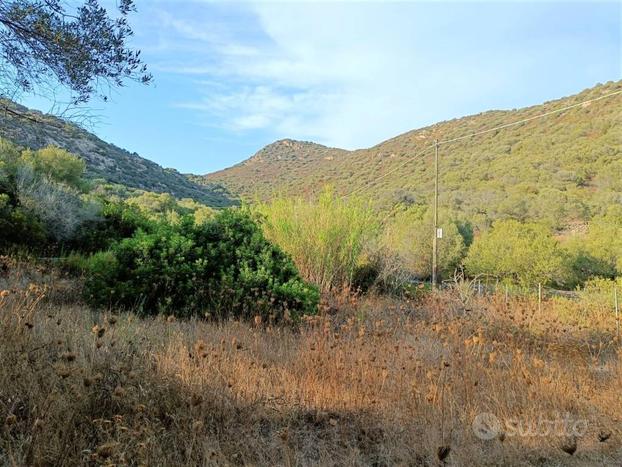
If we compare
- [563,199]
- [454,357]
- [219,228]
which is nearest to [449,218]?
[563,199]

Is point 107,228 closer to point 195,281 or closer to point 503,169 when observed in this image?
point 195,281

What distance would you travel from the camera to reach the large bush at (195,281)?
5.38 meters

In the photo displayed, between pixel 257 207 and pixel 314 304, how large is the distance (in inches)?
147

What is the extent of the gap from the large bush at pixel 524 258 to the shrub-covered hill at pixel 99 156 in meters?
11.8

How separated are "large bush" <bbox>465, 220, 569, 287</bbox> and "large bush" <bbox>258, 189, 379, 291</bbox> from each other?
23.4ft

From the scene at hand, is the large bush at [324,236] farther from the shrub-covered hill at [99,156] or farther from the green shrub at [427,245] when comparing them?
the green shrub at [427,245]

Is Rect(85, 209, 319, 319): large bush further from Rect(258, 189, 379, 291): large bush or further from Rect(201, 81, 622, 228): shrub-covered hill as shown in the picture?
Rect(201, 81, 622, 228): shrub-covered hill

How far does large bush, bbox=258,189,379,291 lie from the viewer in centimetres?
784

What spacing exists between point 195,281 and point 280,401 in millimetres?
2901

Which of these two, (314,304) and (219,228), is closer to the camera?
(314,304)

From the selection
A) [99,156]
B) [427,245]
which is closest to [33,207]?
[427,245]

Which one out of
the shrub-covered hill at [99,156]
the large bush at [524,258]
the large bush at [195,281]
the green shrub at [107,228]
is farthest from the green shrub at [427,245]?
the shrub-covered hill at [99,156]

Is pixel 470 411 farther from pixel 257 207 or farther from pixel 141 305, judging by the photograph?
pixel 257 207

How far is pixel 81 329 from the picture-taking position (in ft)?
11.8
